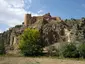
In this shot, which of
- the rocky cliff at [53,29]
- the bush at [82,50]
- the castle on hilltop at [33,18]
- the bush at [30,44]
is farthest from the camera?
the castle on hilltop at [33,18]

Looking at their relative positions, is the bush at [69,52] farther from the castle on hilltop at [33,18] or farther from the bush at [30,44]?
the castle on hilltop at [33,18]

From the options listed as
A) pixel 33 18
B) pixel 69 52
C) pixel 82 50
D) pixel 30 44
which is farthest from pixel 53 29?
pixel 82 50

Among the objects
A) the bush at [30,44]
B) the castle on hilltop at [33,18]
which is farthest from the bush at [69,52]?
the castle on hilltop at [33,18]

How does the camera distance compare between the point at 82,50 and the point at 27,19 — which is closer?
the point at 82,50

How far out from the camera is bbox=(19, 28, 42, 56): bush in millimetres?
83750

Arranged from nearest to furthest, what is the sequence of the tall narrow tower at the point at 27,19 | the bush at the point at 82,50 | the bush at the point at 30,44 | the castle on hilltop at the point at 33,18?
the bush at the point at 82,50 < the bush at the point at 30,44 < the tall narrow tower at the point at 27,19 < the castle on hilltop at the point at 33,18

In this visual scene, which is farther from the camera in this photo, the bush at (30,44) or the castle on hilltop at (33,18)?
the castle on hilltop at (33,18)

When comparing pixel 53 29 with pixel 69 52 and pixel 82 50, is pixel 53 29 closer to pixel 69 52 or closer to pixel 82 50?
pixel 69 52

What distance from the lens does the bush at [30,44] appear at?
83750mm

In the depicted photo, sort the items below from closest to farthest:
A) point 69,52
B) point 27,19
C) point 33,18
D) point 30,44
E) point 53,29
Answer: point 69,52
point 30,44
point 53,29
point 27,19
point 33,18

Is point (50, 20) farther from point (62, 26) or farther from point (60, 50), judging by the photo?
point (60, 50)

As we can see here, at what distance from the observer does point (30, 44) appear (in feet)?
282

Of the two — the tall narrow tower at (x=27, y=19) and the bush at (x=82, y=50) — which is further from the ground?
the tall narrow tower at (x=27, y=19)

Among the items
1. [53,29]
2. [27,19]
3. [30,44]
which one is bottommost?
[30,44]
